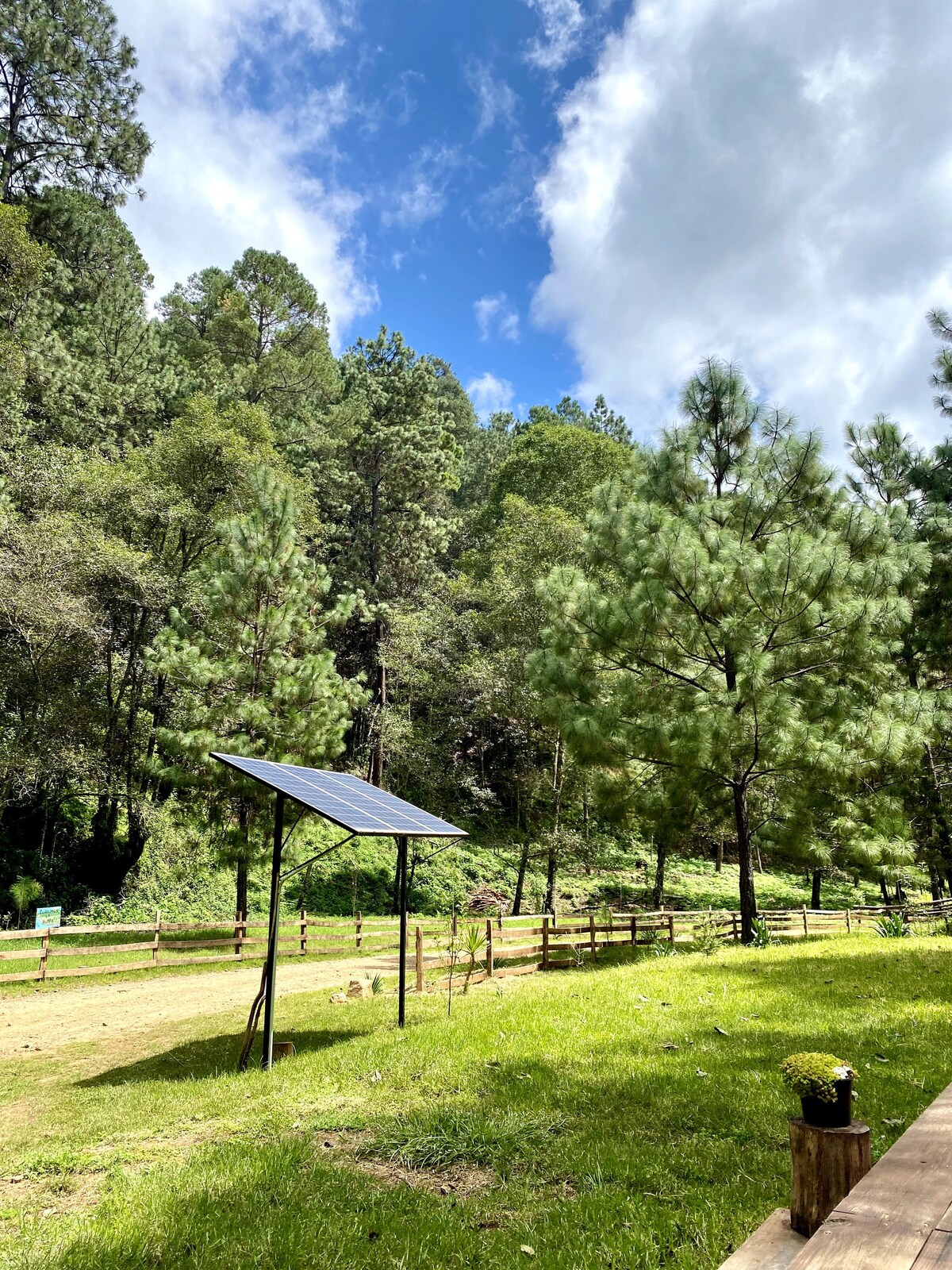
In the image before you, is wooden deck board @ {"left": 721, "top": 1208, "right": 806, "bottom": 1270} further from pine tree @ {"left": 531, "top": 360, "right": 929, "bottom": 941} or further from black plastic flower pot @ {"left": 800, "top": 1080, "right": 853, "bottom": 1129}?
pine tree @ {"left": 531, "top": 360, "right": 929, "bottom": 941}

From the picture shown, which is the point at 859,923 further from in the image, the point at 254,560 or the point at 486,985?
the point at 254,560

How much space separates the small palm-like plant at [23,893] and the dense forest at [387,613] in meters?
0.48

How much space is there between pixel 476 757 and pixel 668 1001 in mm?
21687

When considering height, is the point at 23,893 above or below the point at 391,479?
below

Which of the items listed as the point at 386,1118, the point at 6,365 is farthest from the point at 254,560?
the point at 386,1118

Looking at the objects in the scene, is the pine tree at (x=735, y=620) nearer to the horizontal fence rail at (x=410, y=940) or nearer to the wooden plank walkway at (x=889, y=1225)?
the horizontal fence rail at (x=410, y=940)

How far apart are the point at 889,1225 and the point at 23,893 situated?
66.0ft

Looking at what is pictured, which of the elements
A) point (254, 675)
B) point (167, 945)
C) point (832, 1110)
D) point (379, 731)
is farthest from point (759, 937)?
point (379, 731)

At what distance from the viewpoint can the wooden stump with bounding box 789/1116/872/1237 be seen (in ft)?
7.84

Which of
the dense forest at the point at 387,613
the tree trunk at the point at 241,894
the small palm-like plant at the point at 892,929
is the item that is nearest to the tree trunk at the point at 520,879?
the dense forest at the point at 387,613

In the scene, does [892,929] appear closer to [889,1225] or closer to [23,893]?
[889,1225]

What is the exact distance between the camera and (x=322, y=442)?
29516 millimetres

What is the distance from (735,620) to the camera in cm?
1285

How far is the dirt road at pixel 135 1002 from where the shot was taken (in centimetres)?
948
